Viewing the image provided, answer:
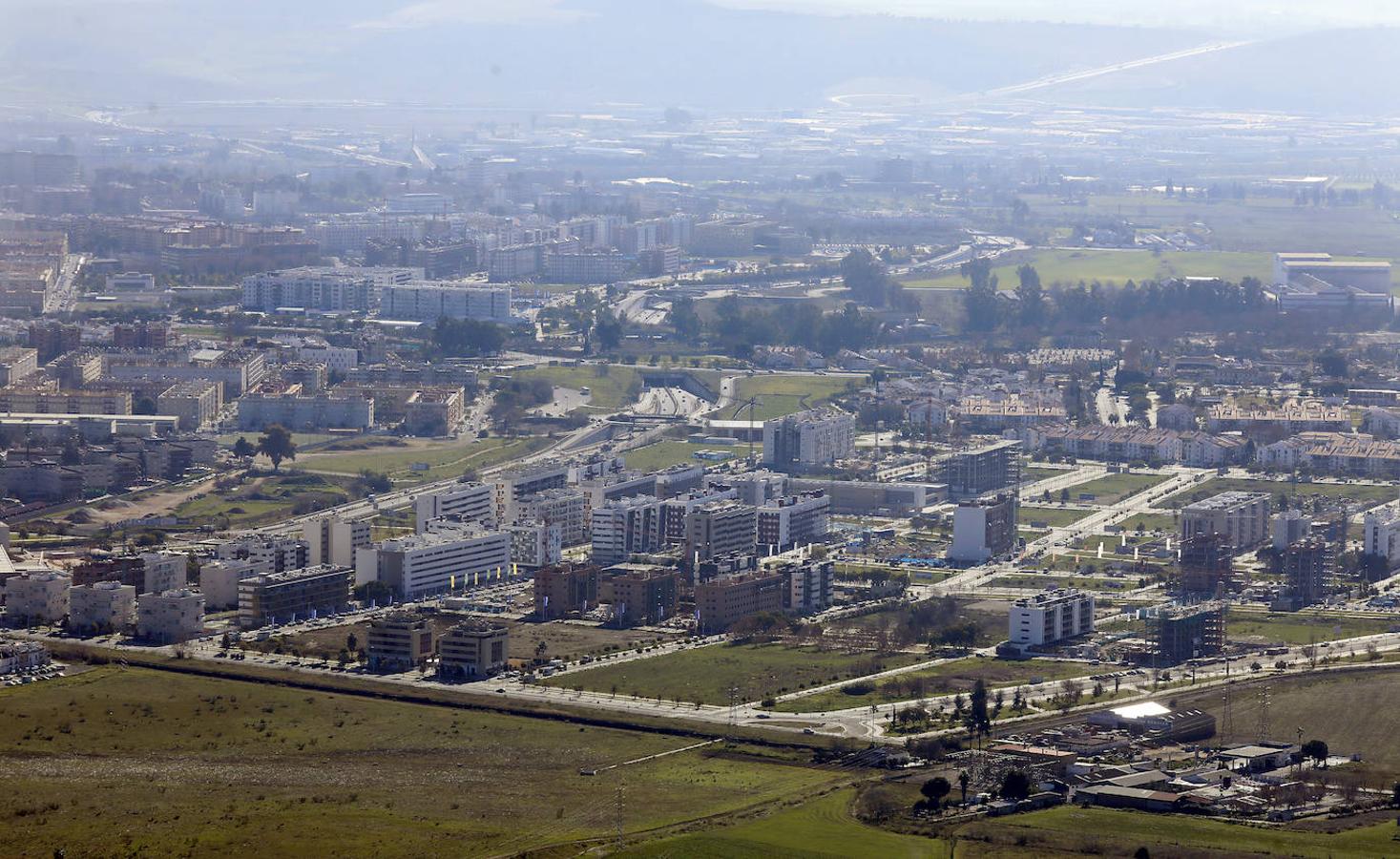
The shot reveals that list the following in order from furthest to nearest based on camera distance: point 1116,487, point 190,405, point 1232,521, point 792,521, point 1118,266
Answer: point 1118,266 → point 190,405 → point 1116,487 → point 792,521 → point 1232,521

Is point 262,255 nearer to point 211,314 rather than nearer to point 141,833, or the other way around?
point 211,314

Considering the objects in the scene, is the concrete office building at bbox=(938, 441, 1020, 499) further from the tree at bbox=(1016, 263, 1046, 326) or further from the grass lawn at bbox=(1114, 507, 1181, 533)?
the tree at bbox=(1016, 263, 1046, 326)

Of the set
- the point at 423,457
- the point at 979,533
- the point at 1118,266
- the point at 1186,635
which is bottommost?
the point at 423,457

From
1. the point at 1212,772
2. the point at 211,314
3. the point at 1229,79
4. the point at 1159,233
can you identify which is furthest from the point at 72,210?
the point at 1229,79

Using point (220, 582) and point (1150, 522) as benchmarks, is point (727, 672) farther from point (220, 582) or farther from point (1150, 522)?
point (1150, 522)

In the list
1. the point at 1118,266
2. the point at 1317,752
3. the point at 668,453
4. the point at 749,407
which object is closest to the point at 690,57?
the point at 1118,266

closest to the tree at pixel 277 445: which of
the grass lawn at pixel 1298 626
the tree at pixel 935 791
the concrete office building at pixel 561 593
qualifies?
the concrete office building at pixel 561 593
